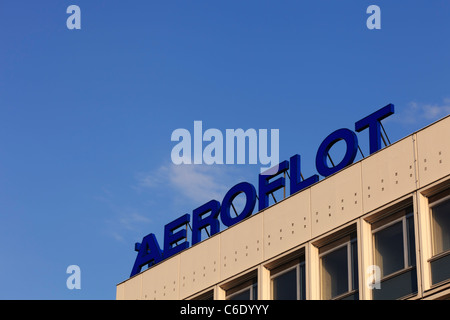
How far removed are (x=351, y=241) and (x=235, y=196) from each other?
7056 mm

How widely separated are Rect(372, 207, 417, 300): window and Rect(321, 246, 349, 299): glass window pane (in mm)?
1426

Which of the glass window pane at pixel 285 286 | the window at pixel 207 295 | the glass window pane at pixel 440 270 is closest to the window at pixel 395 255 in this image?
the glass window pane at pixel 440 270

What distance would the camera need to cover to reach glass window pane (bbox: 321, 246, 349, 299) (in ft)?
110

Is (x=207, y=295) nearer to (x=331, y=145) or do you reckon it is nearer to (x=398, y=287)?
(x=331, y=145)

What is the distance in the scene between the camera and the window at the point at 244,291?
36781mm

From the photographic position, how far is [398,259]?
105 ft

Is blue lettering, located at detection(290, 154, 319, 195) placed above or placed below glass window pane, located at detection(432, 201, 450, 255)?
above

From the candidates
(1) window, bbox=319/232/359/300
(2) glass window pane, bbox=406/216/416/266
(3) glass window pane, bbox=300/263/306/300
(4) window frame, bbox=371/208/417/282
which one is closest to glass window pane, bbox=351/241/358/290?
(1) window, bbox=319/232/359/300

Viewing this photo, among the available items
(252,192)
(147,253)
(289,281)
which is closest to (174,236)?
(147,253)

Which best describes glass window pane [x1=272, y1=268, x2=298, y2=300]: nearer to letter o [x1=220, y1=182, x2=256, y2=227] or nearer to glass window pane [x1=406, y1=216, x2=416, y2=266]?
letter o [x1=220, y1=182, x2=256, y2=227]

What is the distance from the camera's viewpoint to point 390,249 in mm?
32312

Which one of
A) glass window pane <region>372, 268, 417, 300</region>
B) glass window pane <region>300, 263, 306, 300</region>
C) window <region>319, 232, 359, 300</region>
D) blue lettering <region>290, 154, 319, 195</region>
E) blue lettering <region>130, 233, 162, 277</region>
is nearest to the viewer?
glass window pane <region>372, 268, 417, 300</region>
